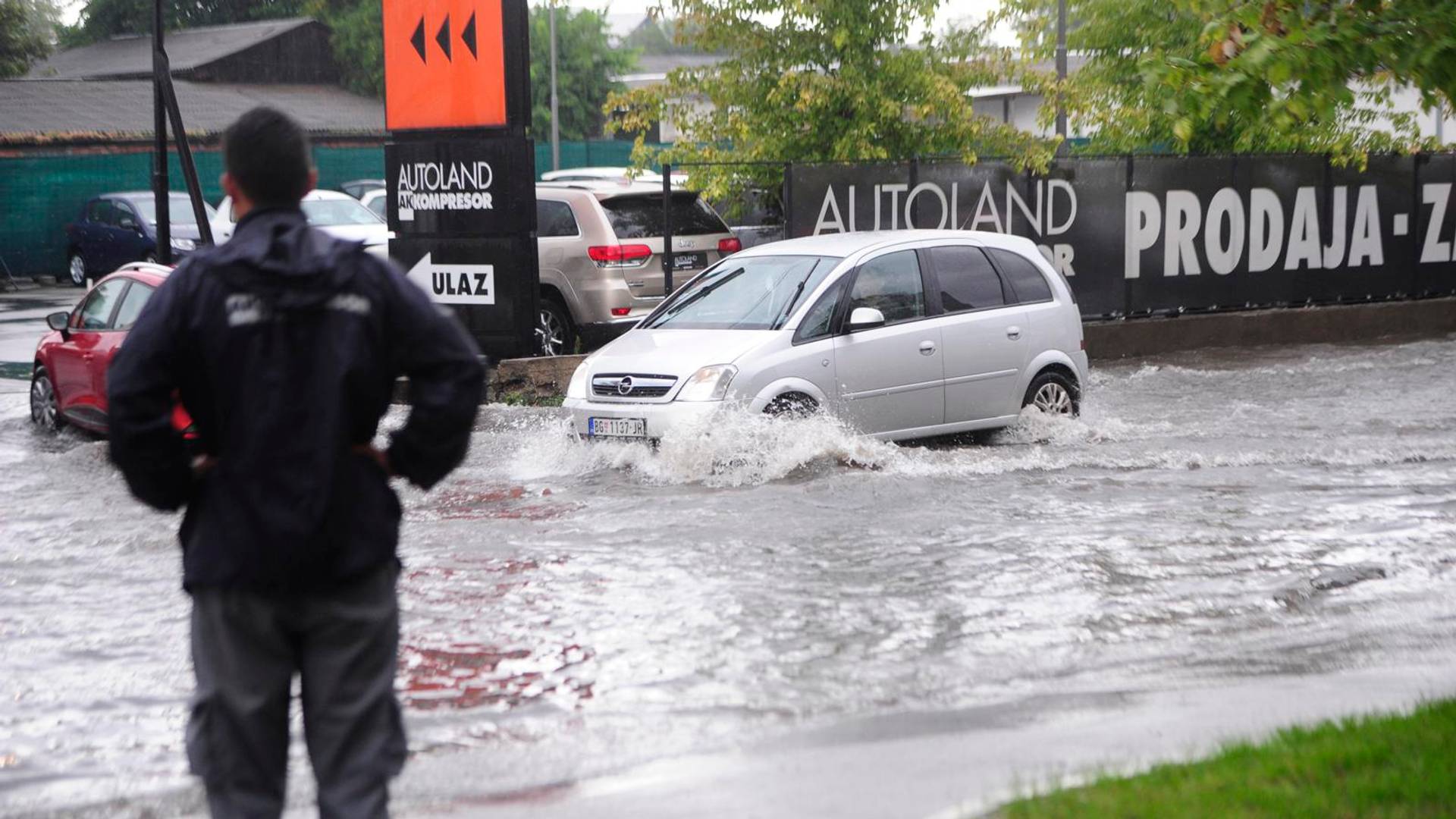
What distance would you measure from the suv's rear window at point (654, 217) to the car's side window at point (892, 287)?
520 centimetres

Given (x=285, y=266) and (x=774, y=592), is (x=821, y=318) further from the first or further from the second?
(x=285, y=266)

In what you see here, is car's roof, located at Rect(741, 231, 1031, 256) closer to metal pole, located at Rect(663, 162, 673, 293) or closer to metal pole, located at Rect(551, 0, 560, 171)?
metal pole, located at Rect(663, 162, 673, 293)

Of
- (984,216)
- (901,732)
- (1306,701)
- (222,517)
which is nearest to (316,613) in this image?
(222,517)

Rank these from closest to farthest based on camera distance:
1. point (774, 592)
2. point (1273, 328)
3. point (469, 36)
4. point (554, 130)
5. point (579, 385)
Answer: point (774, 592) → point (579, 385) → point (469, 36) → point (1273, 328) → point (554, 130)

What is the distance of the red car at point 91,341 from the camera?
1314 centimetres

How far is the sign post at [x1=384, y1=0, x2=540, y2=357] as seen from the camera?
15.2 meters

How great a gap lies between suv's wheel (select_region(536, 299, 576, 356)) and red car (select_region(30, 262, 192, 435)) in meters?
4.18

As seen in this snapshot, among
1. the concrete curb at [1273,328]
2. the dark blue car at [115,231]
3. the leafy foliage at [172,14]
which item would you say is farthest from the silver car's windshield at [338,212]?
the leafy foliage at [172,14]

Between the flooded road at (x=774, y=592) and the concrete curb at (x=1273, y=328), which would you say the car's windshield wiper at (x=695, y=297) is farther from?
the concrete curb at (x=1273, y=328)

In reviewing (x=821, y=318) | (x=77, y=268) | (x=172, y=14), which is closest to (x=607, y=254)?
(x=821, y=318)

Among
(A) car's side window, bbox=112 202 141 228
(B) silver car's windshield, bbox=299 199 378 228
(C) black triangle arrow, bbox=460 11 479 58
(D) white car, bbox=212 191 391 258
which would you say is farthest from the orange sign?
(A) car's side window, bbox=112 202 141 228

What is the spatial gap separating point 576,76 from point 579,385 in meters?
48.4

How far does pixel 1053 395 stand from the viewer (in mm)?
12820

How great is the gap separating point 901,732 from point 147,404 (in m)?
3.09
